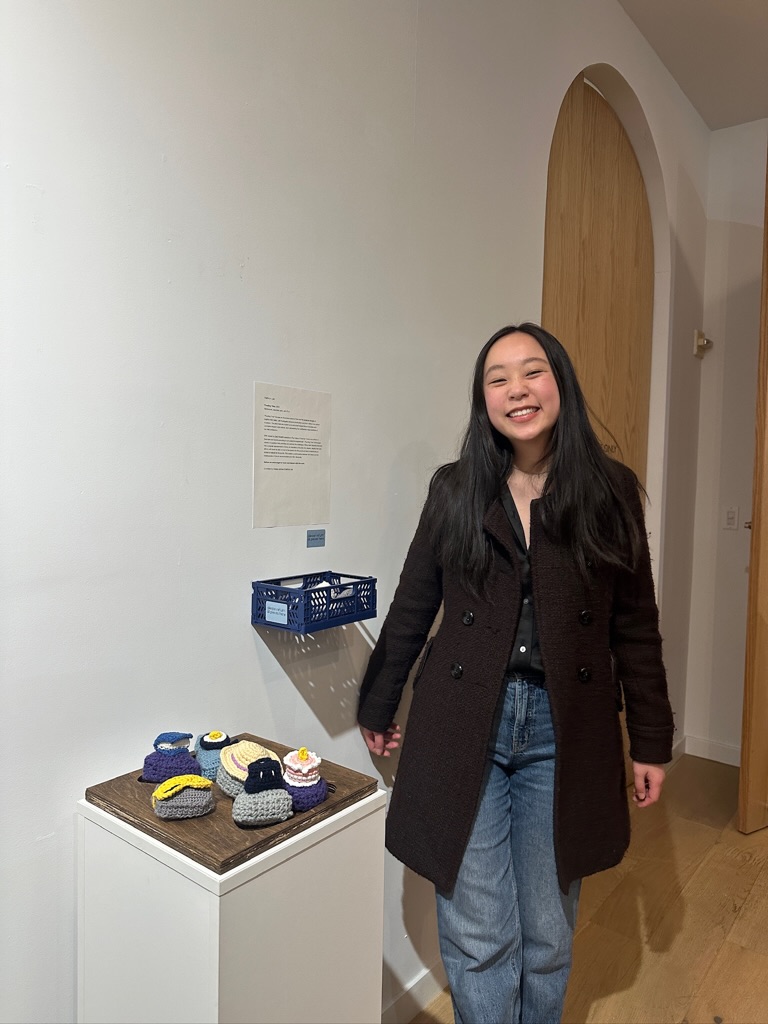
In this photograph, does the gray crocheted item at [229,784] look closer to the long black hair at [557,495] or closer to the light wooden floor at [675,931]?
the long black hair at [557,495]

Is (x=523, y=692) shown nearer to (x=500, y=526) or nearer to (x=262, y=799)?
(x=500, y=526)

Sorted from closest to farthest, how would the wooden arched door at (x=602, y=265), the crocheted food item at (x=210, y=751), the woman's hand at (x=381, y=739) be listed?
the crocheted food item at (x=210, y=751) < the woman's hand at (x=381, y=739) < the wooden arched door at (x=602, y=265)

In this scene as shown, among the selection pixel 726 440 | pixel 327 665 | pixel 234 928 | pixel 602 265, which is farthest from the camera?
pixel 726 440

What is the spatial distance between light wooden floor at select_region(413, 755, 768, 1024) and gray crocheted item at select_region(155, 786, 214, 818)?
3.55 ft

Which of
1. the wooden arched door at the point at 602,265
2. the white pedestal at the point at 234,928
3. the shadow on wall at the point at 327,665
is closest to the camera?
the white pedestal at the point at 234,928

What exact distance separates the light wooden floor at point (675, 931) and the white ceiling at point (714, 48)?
273 centimetres

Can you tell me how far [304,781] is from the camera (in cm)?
100

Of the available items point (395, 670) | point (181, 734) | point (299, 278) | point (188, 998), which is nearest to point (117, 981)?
point (188, 998)

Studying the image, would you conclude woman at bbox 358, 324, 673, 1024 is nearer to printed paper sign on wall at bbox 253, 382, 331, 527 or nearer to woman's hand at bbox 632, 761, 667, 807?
woman's hand at bbox 632, 761, 667, 807

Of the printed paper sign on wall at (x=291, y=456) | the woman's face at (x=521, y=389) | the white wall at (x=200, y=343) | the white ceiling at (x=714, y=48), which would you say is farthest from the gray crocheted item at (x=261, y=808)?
the white ceiling at (x=714, y=48)

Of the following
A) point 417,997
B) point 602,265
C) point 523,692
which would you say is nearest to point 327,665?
point 523,692

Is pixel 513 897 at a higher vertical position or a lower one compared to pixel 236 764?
lower

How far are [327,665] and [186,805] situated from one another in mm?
520

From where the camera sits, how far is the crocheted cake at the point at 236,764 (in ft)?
3.28
